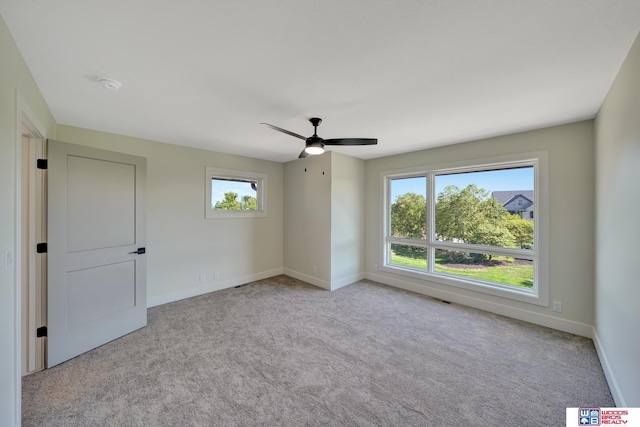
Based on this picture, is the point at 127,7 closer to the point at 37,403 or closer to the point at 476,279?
the point at 37,403

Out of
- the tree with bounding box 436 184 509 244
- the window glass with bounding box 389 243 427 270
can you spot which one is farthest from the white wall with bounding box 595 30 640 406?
the window glass with bounding box 389 243 427 270

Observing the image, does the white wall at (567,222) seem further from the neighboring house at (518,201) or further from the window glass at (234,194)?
the window glass at (234,194)

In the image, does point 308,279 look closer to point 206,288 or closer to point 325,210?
point 325,210

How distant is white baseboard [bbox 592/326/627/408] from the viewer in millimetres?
1786

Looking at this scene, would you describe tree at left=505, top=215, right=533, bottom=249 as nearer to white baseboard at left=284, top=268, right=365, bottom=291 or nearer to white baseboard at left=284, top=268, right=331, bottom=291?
white baseboard at left=284, top=268, right=365, bottom=291

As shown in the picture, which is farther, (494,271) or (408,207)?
(408,207)

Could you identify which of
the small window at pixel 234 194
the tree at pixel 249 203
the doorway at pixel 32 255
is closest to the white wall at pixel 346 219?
the small window at pixel 234 194

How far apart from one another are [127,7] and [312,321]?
323cm

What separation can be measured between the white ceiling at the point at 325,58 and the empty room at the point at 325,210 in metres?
0.02

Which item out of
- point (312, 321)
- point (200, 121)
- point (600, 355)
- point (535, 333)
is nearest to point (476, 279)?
point (535, 333)

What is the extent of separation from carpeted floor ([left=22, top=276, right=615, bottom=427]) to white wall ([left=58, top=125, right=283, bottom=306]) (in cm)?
68

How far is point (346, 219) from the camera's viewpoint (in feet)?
15.3

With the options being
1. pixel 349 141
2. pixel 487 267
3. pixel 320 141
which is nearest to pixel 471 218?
pixel 487 267

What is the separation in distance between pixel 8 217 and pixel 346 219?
156 inches
